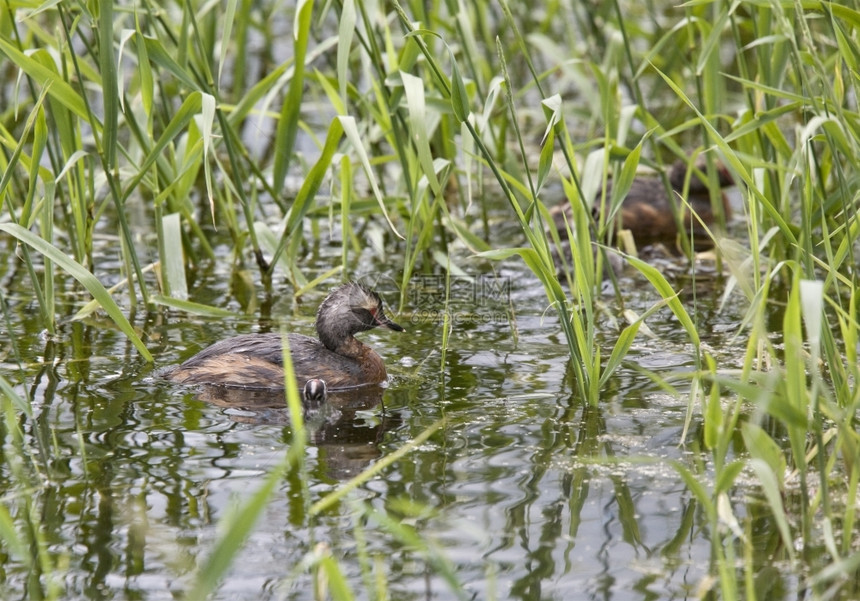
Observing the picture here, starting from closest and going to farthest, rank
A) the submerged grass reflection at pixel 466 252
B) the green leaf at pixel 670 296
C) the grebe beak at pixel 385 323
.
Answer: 1. the submerged grass reflection at pixel 466 252
2. the green leaf at pixel 670 296
3. the grebe beak at pixel 385 323

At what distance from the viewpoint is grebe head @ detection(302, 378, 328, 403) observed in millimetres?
4926

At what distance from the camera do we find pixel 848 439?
10.9ft

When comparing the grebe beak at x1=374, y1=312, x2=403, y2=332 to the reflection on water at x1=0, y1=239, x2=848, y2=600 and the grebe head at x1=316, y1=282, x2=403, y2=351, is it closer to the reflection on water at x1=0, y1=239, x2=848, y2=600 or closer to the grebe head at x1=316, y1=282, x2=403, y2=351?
the grebe head at x1=316, y1=282, x2=403, y2=351

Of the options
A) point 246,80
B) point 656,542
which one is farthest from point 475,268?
point 246,80

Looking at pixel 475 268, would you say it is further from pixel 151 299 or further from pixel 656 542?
pixel 656 542

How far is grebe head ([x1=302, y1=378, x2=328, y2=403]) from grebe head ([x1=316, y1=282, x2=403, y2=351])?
0.55 meters

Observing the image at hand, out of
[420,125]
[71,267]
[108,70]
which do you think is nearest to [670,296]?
[420,125]

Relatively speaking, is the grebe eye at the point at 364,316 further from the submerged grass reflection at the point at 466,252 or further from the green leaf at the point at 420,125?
the green leaf at the point at 420,125

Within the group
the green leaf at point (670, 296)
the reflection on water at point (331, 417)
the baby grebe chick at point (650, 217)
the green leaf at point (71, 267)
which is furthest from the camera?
the baby grebe chick at point (650, 217)

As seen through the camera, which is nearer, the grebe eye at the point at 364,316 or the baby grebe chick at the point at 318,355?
the baby grebe chick at the point at 318,355

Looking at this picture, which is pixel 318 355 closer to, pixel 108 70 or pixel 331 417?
pixel 331 417

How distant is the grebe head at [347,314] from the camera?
5.46m

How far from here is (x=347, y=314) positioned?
5523 millimetres

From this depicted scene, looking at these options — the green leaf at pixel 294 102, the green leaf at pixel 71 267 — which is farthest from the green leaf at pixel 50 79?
the green leaf at pixel 294 102
